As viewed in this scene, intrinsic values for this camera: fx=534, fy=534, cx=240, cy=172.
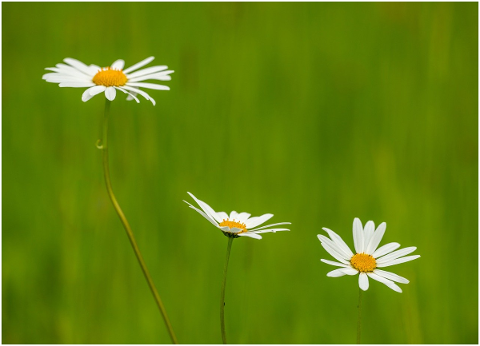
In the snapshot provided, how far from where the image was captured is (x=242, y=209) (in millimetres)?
1607

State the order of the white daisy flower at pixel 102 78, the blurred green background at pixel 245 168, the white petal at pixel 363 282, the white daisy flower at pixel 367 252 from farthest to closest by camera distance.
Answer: the blurred green background at pixel 245 168
the white daisy flower at pixel 102 78
the white daisy flower at pixel 367 252
the white petal at pixel 363 282

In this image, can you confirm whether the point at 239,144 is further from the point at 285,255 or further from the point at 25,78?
the point at 25,78

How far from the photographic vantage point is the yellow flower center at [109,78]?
89 centimetres

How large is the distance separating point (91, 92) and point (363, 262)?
1.53 feet

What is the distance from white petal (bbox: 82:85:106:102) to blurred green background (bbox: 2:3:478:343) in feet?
2.15

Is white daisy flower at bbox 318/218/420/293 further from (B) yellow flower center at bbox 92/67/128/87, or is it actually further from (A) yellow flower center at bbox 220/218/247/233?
(B) yellow flower center at bbox 92/67/128/87

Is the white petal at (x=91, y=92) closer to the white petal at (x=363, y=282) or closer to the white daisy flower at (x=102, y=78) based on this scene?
the white daisy flower at (x=102, y=78)

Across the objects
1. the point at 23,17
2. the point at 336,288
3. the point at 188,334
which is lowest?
the point at 188,334

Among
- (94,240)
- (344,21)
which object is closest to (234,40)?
(344,21)

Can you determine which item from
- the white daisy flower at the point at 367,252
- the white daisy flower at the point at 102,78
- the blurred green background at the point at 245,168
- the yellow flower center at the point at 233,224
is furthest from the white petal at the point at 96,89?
the blurred green background at the point at 245,168

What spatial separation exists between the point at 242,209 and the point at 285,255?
189 millimetres

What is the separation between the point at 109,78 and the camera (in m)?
0.89

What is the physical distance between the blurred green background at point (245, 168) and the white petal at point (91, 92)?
2.15ft

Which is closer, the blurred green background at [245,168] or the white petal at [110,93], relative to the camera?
the white petal at [110,93]
